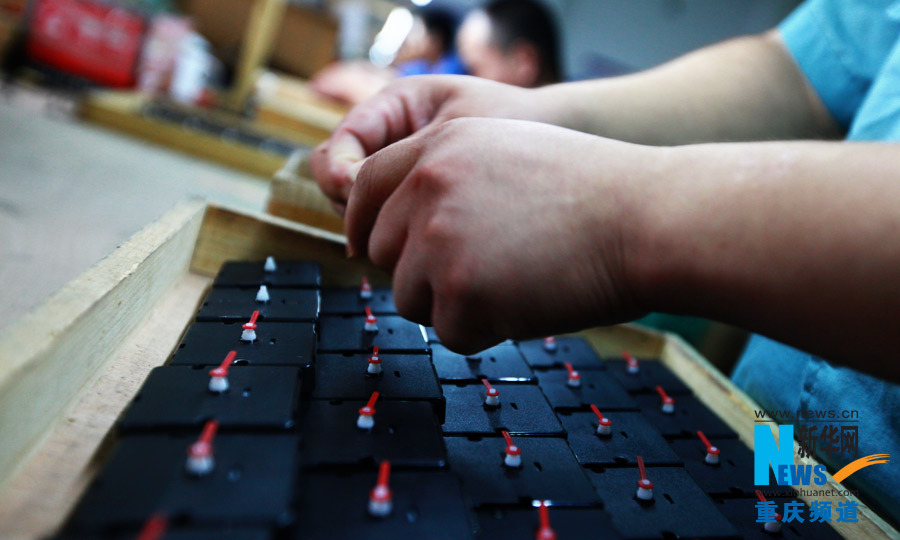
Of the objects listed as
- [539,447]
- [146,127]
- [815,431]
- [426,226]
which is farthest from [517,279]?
[146,127]

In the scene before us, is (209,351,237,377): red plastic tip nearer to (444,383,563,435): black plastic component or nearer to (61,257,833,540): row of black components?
(61,257,833,540): row of black components

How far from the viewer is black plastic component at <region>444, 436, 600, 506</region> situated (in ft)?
1.49

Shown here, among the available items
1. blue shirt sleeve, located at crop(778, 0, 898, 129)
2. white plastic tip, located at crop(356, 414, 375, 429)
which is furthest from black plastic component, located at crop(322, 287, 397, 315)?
blue shirt sleeve, located at crop(778, 0, 898, 129)

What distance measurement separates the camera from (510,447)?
0.50m

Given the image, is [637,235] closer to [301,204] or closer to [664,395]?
[664,395]

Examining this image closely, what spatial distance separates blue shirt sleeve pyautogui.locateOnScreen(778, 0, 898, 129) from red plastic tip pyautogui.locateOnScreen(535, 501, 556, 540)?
0.93 meters

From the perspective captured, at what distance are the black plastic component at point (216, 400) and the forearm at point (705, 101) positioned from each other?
52 cm

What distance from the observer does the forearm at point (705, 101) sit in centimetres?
84

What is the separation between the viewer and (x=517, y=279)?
41 cm

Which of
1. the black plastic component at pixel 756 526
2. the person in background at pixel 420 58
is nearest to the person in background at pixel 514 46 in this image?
the person in background at pixel 420 58

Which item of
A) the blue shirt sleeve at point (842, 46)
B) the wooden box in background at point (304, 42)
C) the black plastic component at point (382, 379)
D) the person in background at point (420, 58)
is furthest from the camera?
the wooden box in background at point (304, 42)

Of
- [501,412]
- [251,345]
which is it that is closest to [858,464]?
[501,412]

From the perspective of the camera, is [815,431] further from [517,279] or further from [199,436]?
[199,436]

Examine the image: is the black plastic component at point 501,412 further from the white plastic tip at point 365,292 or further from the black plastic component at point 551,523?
the white plastic tip at point 365,292
